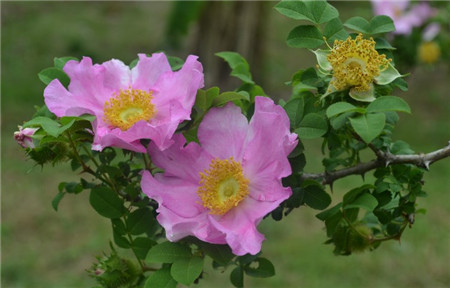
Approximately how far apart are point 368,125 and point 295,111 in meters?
0.11

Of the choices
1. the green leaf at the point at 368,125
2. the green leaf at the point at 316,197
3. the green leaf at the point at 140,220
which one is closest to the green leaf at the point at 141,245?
the green leaf at the point at 140,220

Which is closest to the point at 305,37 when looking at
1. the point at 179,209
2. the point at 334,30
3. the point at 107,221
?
the point at 334,30

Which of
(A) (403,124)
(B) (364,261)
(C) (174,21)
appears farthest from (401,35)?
(C) (174,21)

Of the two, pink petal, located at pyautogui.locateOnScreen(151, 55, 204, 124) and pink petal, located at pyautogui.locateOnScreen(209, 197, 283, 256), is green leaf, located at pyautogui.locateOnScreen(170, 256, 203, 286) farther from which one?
pink petal, located at pyautogui.locateOnScreen(151, 55, 204, 124)

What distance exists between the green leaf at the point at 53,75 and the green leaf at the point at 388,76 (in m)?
0.40

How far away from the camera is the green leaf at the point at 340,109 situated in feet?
2.08

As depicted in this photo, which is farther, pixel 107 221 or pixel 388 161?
pixel 107 221

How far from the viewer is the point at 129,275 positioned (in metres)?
0.81

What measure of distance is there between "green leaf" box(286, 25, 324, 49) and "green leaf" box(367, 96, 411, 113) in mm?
123

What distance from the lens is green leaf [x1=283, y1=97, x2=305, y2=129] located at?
712mm

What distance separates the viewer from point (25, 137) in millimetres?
724

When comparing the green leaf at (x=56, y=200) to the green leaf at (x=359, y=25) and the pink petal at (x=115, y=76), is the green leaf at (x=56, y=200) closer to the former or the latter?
the pink petal at (x=115, y=76)

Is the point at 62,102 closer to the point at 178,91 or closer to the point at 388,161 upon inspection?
the point at 178,91

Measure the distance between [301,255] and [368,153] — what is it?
107 centimetres
